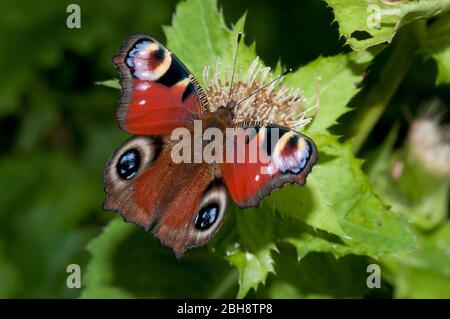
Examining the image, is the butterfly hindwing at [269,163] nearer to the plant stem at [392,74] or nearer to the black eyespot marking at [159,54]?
the black eyespot marking at [159,54]

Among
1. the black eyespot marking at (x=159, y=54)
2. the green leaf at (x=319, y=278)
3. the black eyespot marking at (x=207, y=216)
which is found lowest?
the green leaf at (x=319, y=278)

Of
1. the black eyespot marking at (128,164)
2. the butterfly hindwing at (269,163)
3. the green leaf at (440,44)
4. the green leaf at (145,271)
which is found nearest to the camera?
the butterfly hindwing at (269,163)

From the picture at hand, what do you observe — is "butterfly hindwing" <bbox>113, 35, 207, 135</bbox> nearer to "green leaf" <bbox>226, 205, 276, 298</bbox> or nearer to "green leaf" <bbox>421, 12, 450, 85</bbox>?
"green leaf" <bbox>226, 205, 276, 298</bbox>

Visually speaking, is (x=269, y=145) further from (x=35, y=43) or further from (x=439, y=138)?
(x=35, y=43)

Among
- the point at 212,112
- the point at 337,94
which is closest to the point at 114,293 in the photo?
the point at 212,112

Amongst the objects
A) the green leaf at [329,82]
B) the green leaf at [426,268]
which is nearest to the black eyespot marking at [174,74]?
the green leaf at [329,82]

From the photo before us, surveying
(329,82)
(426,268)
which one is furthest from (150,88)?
(426,268)
